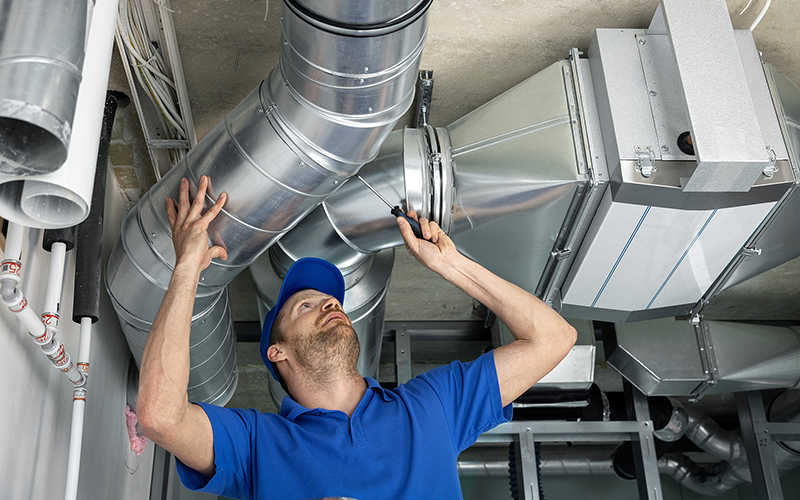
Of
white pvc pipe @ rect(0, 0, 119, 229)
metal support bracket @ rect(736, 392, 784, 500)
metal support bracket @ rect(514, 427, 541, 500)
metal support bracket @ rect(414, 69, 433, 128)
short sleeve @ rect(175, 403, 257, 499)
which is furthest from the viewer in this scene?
metal support bracket @ rect(736, 392, 784, 500)

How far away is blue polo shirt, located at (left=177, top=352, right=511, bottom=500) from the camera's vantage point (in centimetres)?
122

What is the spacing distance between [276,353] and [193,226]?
345mm

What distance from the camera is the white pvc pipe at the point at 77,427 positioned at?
151cm

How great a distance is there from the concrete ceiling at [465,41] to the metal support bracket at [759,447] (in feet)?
5.44

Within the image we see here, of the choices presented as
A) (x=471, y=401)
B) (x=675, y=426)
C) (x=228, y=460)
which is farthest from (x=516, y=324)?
(x=675, y=426)

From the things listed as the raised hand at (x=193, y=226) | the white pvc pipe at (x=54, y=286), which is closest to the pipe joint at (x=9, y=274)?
the white pvc pipe at (x=54, y=286)

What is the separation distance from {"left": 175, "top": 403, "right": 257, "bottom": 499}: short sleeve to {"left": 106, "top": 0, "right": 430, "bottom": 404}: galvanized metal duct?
0.45 metres

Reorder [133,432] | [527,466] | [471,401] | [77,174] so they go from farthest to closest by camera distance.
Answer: [527,466], [133,432], [471,401], [77,174]

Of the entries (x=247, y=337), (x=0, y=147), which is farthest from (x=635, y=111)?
(x=247, y=337)

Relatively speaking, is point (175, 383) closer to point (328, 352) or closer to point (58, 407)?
point (328, 352)

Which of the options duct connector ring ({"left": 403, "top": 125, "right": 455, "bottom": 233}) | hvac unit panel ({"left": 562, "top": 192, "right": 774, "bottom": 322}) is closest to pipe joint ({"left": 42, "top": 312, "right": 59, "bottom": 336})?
duct connector ring ({"left": 403, "top": 125, "right": 455, "bottom": 233})

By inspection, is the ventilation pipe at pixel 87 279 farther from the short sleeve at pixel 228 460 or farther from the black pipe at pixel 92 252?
the short sleeve at pixel 228 460

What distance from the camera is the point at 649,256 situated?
71.2 inches

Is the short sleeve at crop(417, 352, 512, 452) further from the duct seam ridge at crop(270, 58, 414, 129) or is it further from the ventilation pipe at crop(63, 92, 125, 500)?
the ventilation pipe at crop(63, 92, 125, 500)
